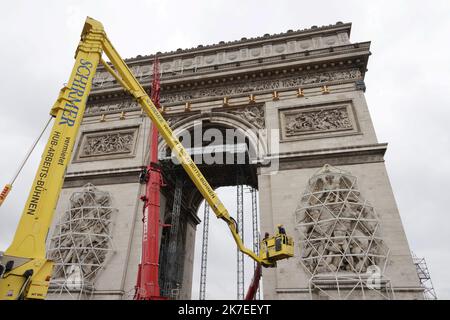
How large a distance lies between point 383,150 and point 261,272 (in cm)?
716

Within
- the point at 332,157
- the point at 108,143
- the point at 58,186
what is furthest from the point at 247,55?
the point at 58,186

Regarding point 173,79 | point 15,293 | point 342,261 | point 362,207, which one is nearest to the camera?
point 15,293

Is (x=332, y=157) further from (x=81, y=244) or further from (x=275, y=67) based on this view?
(x=81, y=244)

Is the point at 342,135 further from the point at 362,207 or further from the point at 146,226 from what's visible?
the point at 146,226

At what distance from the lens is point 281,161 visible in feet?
45.3

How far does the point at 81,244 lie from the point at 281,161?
31.3ft

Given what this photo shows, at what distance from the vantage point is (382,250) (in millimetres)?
10711

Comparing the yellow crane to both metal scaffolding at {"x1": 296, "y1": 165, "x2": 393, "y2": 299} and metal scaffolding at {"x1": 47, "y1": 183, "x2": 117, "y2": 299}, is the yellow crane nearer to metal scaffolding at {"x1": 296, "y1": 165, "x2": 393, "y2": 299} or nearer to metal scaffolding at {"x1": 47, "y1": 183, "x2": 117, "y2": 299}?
metal scaffolding at {"x1": 296, "y1": 165, "x2": 393, "y2": 299}

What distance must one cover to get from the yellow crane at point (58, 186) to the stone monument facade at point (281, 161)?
3.94 meters

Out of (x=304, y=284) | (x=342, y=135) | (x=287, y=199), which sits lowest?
(x=304, y=284)

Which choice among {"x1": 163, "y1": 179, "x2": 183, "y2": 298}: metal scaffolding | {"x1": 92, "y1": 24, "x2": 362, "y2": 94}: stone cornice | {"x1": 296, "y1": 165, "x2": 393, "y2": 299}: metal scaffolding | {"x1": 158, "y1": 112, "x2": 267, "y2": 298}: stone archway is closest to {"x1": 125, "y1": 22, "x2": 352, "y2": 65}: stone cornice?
{"x1": 92, "y1": 24, "x2": 362, "y2": 94}: stone cornice

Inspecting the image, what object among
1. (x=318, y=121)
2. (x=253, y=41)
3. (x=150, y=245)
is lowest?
(x=150, y=245)
